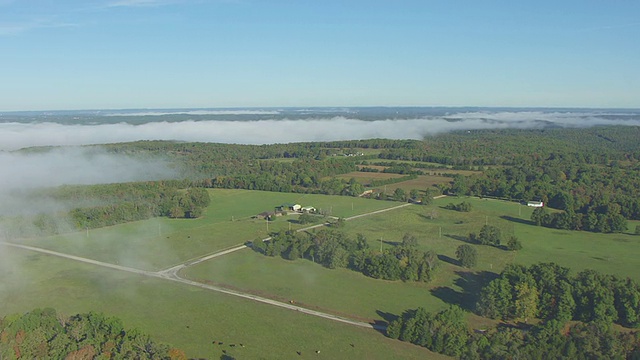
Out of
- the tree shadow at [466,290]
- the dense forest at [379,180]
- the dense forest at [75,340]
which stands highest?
the dense forest at [379,180]

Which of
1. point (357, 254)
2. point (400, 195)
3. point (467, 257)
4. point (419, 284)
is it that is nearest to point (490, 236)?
point (467, 257)

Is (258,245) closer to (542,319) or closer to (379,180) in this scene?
(542,319)

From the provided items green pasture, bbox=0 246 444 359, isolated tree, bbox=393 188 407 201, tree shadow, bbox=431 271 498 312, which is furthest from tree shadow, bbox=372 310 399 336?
isolated tree, bbox=393 188 407 201

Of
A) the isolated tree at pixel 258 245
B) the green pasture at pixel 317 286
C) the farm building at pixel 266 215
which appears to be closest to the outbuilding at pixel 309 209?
the farm building at pixel 266 215

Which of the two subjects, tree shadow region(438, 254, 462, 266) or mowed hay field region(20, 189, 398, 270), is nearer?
tree shadow region(438, 254, 462, 266)

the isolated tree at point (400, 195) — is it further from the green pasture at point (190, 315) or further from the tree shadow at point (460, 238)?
Result: the green pasture at point (190, 315)

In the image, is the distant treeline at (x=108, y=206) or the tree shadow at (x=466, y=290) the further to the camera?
the distant treeline at (x=108, y=206)

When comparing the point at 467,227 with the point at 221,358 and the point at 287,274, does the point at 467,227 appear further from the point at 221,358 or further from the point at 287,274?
the point at 221,358

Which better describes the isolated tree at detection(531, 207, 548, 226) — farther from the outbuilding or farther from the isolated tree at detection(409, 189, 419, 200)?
the outbuilding
